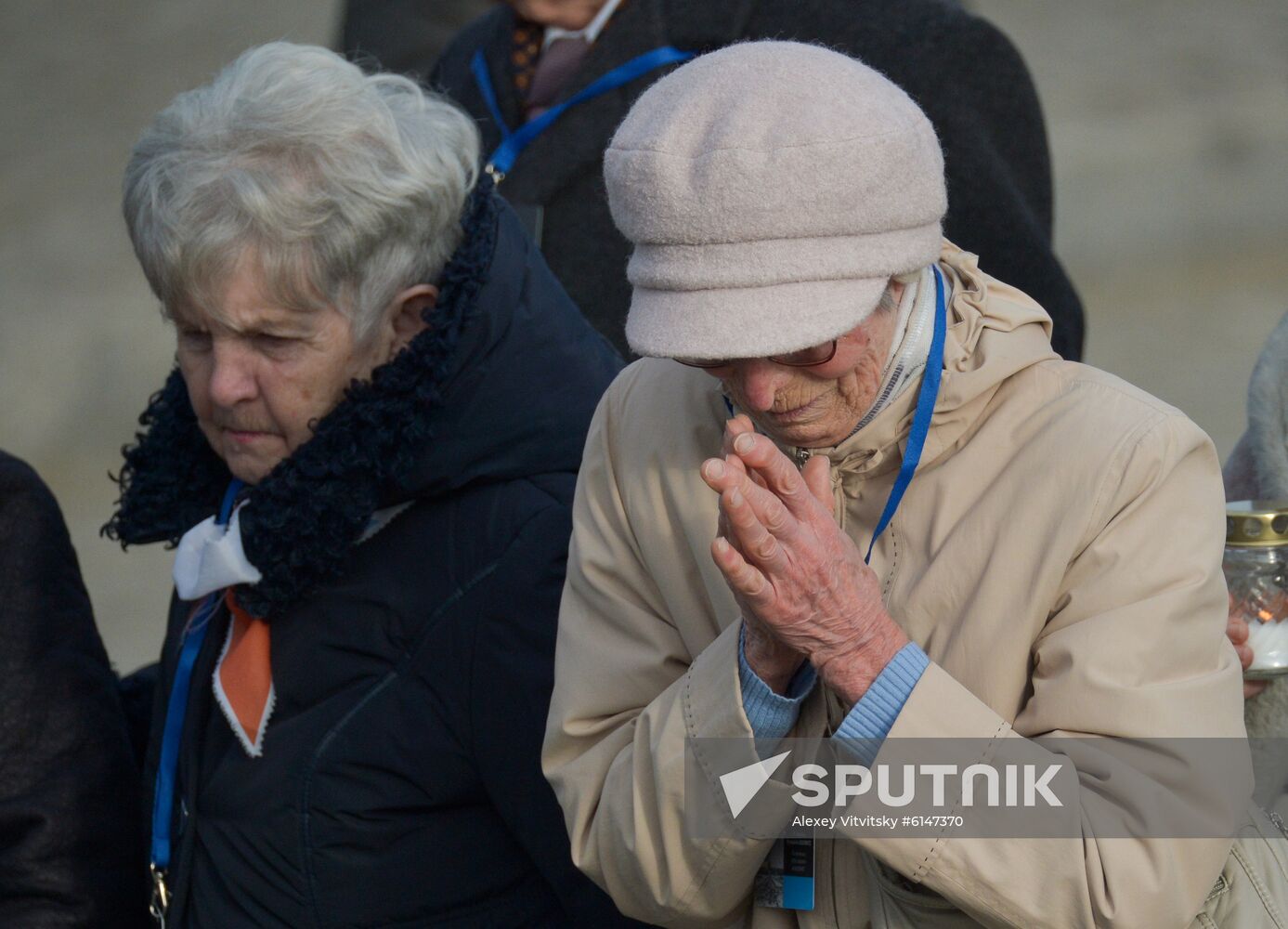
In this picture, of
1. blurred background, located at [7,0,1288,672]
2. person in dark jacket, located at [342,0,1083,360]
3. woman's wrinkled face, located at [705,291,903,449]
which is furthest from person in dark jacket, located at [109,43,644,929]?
blurred background, located at [7,0,1288,672]

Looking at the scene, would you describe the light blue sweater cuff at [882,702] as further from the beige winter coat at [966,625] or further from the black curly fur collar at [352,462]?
the black curly fur collar at [352,462]

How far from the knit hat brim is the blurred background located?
4.78 metres

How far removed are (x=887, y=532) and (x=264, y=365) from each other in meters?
0.98

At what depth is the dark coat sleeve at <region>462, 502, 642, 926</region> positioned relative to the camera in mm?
2162

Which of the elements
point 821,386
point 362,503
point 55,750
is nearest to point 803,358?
point 821,386

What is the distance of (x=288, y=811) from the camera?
2.26 meters

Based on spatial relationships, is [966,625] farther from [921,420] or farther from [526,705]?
[526,705]

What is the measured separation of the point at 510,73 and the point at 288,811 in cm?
162

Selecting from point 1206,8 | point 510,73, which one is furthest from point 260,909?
point 1206,8

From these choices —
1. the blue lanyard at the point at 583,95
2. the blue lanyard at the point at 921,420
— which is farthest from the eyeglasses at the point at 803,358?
the blue lanyard at the point at 583,95

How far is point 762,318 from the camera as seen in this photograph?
1.62m

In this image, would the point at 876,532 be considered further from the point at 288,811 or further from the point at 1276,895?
the point at 288,811

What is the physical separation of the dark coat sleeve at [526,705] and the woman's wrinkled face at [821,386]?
1.82ft

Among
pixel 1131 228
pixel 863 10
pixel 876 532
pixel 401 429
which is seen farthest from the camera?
pixel 1131 228
